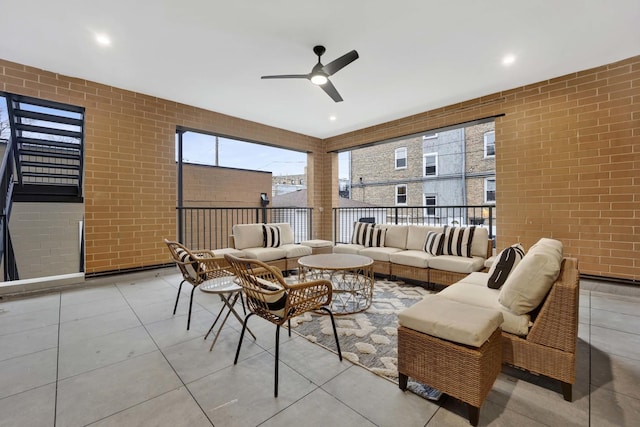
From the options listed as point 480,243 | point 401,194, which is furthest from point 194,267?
point 401,194

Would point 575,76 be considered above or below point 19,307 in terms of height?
above

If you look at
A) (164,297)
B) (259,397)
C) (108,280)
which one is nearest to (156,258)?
(108,280)

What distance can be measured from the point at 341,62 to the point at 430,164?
29.9 ft

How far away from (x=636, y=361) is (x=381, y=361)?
1770 millimetres

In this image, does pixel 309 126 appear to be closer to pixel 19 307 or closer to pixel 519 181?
pixel 519 181

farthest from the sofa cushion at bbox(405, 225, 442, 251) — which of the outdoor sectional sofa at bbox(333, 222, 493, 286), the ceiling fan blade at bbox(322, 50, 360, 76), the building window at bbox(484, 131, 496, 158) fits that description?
the building window at bbox(484, 131, 496, 158)

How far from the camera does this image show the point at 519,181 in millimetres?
4148

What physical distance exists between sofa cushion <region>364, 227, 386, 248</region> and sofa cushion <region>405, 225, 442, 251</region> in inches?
17.1

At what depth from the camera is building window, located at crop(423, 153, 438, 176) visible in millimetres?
10781

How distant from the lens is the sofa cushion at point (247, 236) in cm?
448

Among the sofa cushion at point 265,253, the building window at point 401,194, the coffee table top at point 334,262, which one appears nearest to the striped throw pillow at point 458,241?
the coffee table top at point 334,262

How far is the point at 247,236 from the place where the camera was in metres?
4.54

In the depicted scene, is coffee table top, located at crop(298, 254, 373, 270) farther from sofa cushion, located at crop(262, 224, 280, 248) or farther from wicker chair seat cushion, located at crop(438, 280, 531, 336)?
sofa cushion, located at crop(262, 224, 280, 248)

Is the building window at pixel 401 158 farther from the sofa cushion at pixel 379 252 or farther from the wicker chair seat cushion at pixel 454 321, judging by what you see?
the wicker chair seat cushion at pixel 454 321
